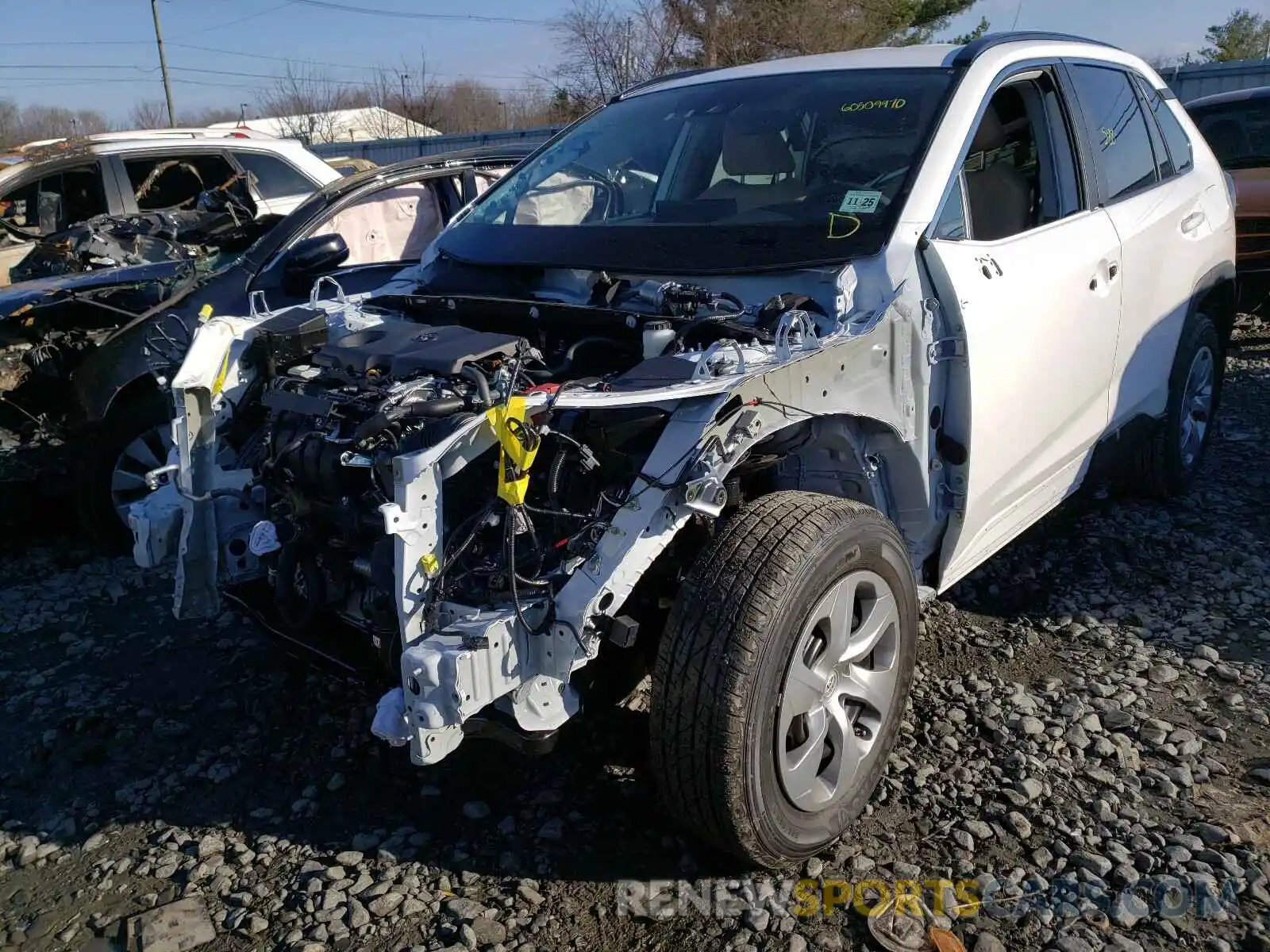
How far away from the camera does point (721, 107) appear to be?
379 cm

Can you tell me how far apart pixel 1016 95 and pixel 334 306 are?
8.31ft

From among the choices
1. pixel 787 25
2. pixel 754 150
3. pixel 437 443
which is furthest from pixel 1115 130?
pixel 787 25

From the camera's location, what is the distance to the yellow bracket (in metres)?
2.29

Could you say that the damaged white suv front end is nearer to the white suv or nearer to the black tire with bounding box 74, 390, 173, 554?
the black tire with bounding box 74, 390, 173, 554

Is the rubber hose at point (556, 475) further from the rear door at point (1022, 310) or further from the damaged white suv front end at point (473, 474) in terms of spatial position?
the rear door at point (1022, 310)

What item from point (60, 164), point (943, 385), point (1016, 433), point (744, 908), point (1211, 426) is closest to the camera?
point (744, 908)

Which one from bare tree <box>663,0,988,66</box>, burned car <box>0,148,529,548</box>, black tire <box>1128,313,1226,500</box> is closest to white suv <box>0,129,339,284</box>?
burned car <box>0,148,529,548</box>

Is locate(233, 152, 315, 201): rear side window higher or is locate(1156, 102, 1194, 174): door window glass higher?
locate(1156, 102, 1194, 174): door window glass

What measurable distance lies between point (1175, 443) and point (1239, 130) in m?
5.20

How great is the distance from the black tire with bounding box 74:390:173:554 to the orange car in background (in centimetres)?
705

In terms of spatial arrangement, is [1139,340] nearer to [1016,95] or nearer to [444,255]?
[1016,95]

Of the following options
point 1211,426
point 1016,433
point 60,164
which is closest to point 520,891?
point 1016,433

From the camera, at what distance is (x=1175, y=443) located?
454 cm

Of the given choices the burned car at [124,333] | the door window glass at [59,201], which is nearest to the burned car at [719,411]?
the burned car at [124,333]
